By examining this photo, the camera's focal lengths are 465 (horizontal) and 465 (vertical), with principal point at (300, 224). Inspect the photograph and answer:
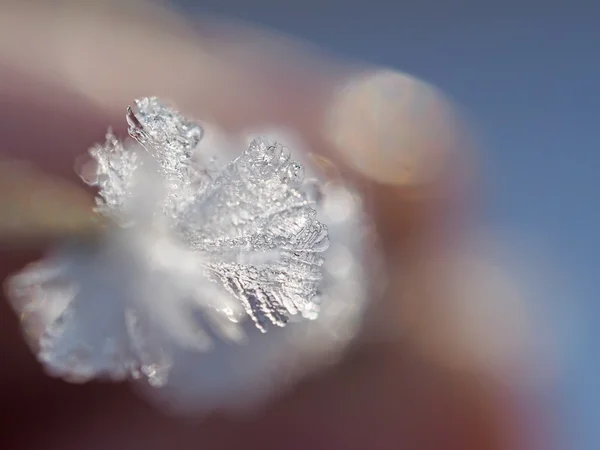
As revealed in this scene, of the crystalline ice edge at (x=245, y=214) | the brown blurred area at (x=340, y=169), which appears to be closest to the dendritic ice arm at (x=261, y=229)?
the crystalline ice edge at (x=245, y=214)

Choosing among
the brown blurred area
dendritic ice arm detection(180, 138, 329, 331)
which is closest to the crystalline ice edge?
dendritic ice arm detection(180, 138, 329, 331)

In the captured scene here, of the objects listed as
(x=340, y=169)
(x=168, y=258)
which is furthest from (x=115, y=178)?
(x=340, y=169)

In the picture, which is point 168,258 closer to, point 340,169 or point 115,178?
point 115,178

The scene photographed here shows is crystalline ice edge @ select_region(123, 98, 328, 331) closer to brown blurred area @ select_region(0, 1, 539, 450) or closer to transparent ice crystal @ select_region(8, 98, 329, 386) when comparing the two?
transparent ice crystal @ select_region(8, 98, 329, 386)

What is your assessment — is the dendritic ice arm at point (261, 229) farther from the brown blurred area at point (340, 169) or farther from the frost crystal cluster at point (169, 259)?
the brown blurred area at point (340, 169)

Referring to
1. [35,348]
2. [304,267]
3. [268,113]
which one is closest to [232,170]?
[304,267]

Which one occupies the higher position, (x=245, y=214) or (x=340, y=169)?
(x=340, y=169)

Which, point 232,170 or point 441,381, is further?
A: point 441,381

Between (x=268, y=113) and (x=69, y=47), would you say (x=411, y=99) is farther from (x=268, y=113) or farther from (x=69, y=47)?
(x=69, y=47)
